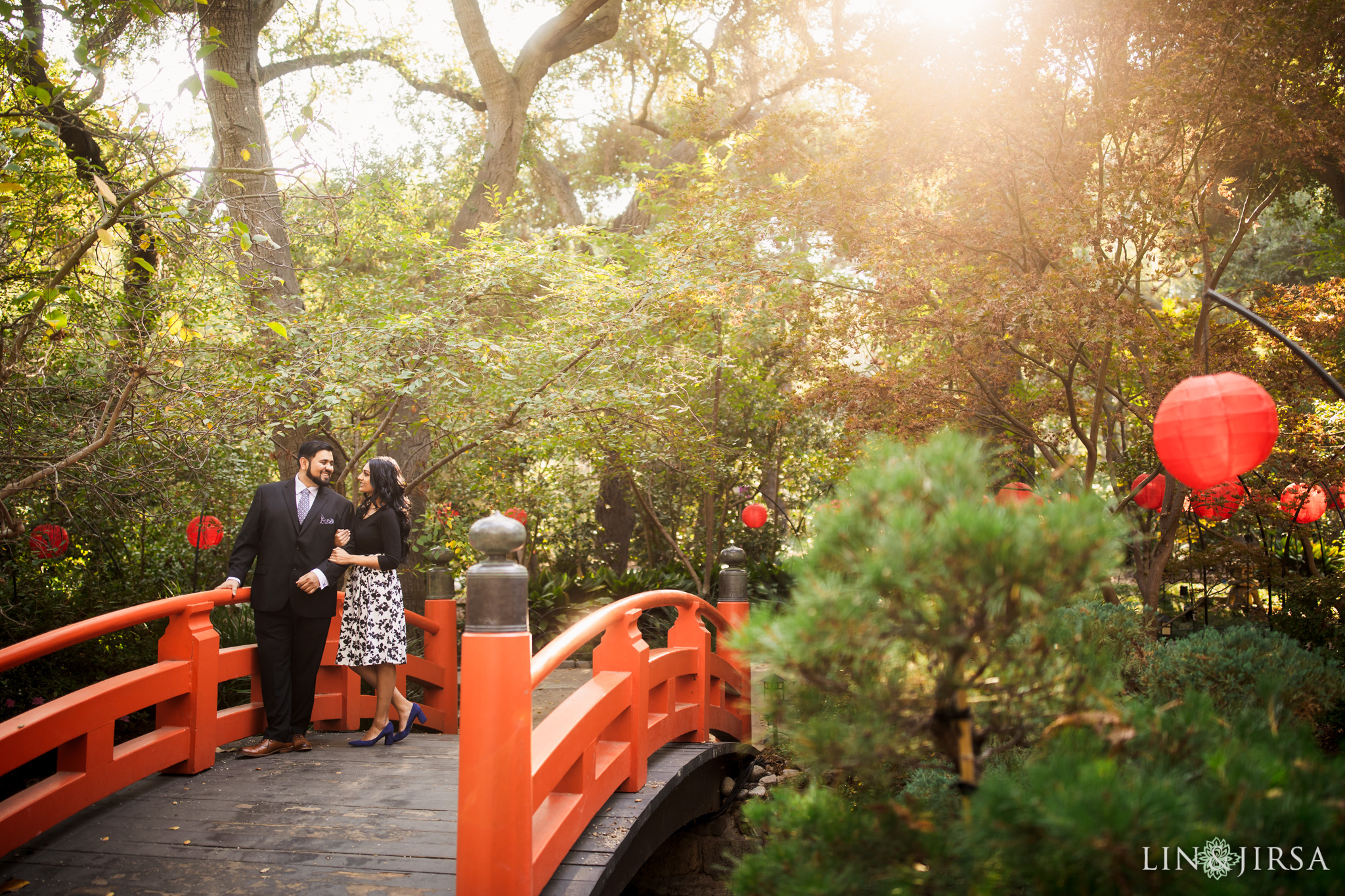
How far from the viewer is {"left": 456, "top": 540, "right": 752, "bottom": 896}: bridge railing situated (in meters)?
2.61

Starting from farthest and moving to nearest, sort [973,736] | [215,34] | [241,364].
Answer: [241,364], [215,34], [973,736]

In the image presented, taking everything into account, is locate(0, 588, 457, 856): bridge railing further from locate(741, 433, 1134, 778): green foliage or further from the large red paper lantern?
the large red paper lantern

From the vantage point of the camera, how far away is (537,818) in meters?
3.12

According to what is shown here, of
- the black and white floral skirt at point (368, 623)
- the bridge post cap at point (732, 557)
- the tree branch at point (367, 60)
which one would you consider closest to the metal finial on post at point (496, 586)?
the black and white floral skirt at point (368, 623)

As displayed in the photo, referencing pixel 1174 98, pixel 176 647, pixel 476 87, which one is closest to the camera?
pixel 176 647

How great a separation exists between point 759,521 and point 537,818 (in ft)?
26.4

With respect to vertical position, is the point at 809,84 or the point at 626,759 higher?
the point at 809,84

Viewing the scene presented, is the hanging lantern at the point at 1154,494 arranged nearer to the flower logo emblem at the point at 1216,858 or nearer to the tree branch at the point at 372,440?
the flower logo emblem at the point at 1216,858

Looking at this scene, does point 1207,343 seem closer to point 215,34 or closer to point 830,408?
point 830,408

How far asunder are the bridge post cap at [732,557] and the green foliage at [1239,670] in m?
2.48

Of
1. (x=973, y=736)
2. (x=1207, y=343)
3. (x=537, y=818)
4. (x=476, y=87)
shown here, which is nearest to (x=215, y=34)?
(x=537, y=818)

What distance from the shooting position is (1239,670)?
342cm

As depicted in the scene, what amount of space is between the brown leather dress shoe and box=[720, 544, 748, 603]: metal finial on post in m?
2.71

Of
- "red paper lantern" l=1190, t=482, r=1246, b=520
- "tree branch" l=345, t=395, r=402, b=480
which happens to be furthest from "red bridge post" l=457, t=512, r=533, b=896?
"red paper lantern" l=1190, t=482, r=1246, b=520
